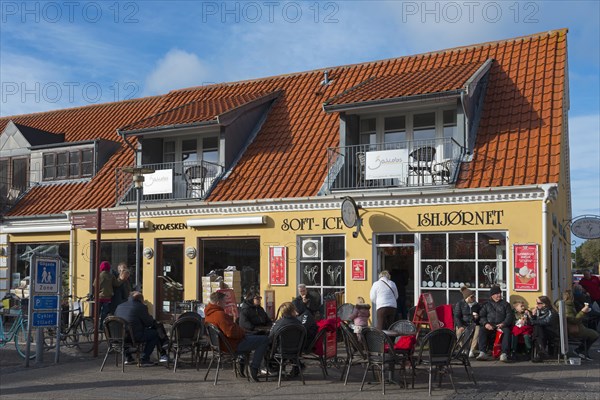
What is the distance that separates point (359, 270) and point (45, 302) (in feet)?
21.3

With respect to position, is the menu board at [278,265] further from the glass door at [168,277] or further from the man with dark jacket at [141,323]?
the man with dark jacket at [141,323]

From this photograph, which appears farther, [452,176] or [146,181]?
[146,181]

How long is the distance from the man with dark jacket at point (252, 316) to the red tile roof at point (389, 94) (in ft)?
14.5

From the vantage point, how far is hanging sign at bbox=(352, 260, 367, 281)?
50.9 ft

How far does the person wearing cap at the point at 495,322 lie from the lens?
12.8 metres

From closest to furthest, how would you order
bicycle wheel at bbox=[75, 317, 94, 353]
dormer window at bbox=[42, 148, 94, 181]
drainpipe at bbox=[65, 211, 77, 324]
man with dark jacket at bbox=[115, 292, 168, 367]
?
1. man with dark jacket at bbox=[115, 292, 168, 367]
2. bicycle wheel at bbox=[75, 317, 94, 353]
3. drainpipe at bbox=[65, 211, 77, 324]
4. dormer window at bbox=[42, 148, 94, 181]

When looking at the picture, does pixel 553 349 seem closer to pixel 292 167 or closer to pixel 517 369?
pixel 517 369

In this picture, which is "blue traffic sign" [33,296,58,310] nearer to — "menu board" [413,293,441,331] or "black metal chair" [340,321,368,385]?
"black metal chair" [340,321,368,385]

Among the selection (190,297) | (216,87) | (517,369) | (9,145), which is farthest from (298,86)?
(517,369)

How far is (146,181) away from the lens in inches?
727

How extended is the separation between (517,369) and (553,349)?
172 centimetres

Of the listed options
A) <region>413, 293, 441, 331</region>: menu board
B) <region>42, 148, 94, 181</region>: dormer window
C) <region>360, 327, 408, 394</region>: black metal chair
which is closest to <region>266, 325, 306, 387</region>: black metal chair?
<region>360, 327, 408, 394</region>: black metal chair

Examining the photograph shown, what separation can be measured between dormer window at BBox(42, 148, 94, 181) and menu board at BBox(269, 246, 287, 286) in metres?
7.42

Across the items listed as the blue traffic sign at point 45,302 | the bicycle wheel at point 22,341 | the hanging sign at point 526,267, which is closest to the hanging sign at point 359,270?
the hanging sign at point 526,267
